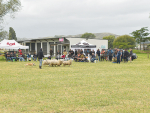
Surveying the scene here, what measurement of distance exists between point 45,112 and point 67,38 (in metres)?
27.8

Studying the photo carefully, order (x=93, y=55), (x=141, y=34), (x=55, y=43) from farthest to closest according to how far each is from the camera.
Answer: (x=141, y=34)
(x=55, y=43)
(x=93, y=55)

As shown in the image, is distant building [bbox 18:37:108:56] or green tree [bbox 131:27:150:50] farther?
green tree [bbox 131:27:150:50]

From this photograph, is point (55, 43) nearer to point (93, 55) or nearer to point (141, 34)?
point (93, 55)

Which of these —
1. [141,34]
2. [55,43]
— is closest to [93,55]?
[55,43]

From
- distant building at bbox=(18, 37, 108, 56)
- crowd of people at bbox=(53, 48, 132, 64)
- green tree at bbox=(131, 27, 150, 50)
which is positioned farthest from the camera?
green tree at bbox=(131, 27, 150, 50)

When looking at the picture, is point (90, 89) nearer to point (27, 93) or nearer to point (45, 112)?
point (27, 93)

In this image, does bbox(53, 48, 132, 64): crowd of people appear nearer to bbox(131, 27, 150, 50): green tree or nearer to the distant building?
the distant building

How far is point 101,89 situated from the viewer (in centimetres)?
Answer: 723

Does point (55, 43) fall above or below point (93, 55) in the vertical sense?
above

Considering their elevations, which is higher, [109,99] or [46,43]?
[46,43]

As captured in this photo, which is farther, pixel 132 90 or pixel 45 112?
pixel 132 90

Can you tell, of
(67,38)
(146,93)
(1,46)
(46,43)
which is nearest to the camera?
(146,93)

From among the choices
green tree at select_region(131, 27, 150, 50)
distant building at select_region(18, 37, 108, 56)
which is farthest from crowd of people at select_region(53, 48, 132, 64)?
green tree at select_region(131, 27, 150, 50)

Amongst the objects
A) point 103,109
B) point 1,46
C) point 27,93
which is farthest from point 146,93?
point 1,46
